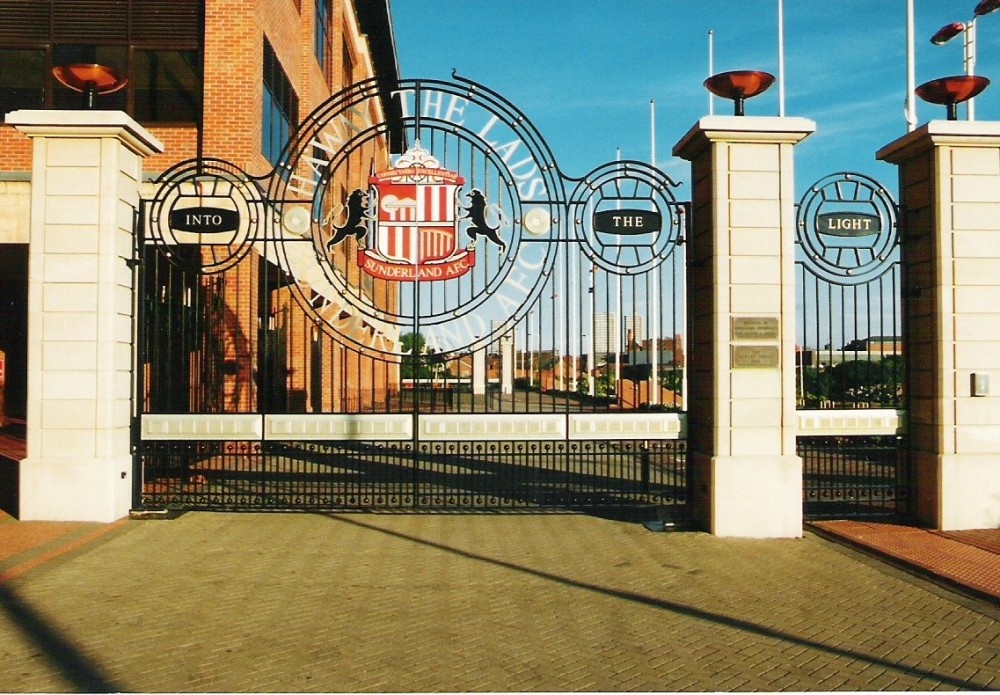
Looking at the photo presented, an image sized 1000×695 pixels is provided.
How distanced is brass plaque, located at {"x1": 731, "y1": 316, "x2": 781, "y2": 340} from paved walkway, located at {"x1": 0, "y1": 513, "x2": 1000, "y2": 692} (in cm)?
206

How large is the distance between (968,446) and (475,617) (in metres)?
5.88

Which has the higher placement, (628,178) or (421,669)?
(628,178)

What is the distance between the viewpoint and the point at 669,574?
729 centimetres

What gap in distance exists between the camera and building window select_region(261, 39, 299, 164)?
51.6ft

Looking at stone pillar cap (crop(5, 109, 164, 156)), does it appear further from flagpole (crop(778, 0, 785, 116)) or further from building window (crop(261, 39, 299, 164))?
flagpole (crop(778, 0, 785, 116))

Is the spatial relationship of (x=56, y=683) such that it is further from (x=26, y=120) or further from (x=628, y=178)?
(x=628, y=178)

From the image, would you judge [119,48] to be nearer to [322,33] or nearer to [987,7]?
[322,33]

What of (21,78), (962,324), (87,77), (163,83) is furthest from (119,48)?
(962,324)

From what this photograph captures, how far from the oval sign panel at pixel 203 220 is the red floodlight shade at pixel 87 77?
1.47 m

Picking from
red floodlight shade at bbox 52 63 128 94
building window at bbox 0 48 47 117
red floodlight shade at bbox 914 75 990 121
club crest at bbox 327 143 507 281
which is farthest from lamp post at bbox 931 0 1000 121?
building window at bbox 0 48 47 117

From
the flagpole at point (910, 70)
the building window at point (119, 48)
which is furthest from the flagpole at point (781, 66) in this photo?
the building window at point (119, 48)

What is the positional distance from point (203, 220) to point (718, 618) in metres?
6.76

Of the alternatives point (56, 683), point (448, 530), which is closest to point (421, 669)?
point (56, 683)

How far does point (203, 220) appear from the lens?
31.2ft
